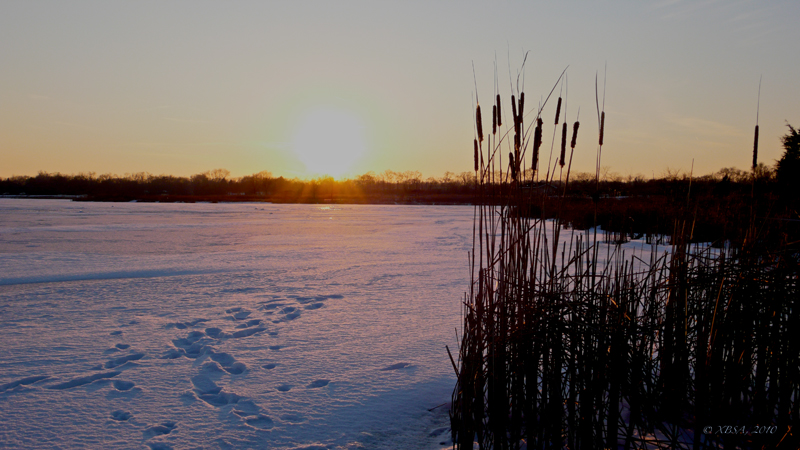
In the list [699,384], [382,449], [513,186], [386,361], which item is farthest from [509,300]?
[386,361]

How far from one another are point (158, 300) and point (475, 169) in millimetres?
3845

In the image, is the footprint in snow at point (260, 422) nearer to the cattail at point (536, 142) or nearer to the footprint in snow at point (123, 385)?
the footprint in snow at point (123, 385)

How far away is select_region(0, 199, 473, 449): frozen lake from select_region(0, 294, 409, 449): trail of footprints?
0.4 inches

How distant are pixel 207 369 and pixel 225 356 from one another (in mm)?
213

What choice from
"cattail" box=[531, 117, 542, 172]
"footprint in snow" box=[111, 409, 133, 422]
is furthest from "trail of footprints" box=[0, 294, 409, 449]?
"cattail" box=[531, 117, 542, 172]

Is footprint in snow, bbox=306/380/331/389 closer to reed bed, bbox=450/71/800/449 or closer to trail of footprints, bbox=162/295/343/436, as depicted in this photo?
trail of footprints, bbox=162/295/343/436

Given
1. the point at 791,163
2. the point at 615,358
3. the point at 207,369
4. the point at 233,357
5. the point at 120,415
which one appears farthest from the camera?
the point at 791,163

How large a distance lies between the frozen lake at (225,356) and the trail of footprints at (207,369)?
0.01m

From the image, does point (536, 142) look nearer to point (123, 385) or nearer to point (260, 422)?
point (260, 422)

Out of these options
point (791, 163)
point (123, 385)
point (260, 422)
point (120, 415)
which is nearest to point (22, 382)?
point (123, 385)

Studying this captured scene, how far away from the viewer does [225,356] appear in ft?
9.53

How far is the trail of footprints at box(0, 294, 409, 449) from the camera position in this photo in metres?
2.14

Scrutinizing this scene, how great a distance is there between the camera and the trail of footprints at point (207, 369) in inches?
84.1

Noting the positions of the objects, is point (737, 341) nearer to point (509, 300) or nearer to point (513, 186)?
point (509, 300)
